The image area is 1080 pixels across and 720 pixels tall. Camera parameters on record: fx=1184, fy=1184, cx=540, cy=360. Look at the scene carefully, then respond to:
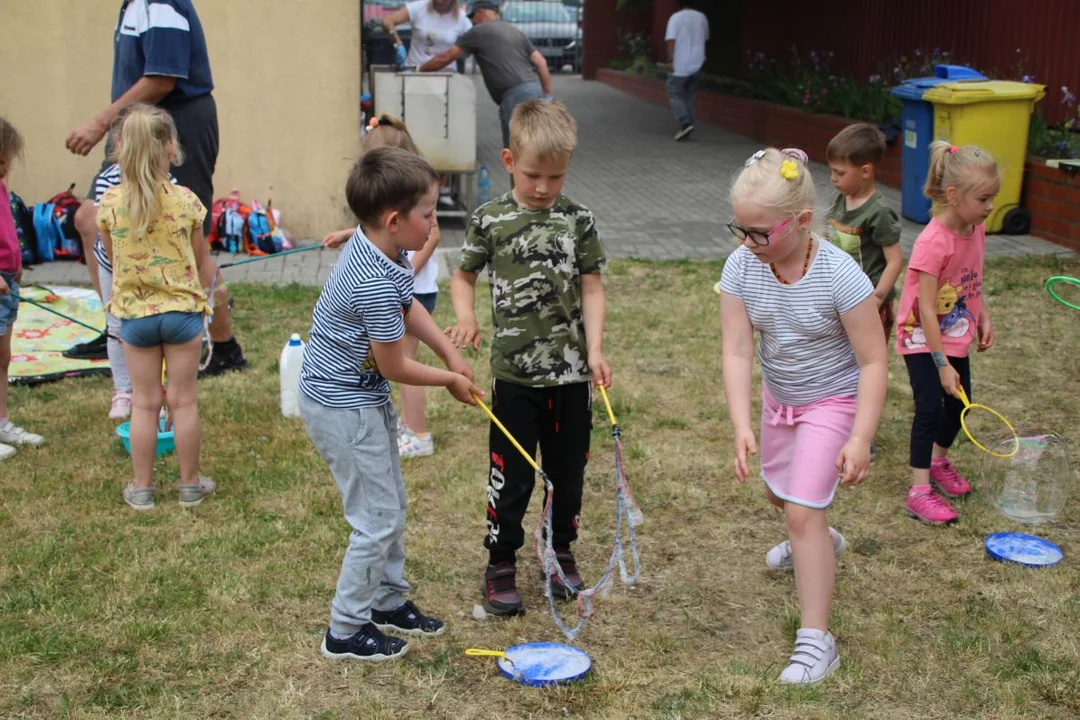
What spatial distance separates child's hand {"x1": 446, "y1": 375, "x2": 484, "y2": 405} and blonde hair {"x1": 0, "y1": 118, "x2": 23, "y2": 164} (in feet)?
8.88

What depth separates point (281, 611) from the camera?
12.8 ft

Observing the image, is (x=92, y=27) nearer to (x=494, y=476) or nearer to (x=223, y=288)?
(x=223, y=288)

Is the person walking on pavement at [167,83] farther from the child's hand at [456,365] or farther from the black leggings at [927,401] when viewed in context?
the black leggings at [927,401]

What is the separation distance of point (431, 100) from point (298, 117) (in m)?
1.09

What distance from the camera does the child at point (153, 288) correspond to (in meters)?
4.54

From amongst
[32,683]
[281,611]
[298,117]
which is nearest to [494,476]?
[281,611]

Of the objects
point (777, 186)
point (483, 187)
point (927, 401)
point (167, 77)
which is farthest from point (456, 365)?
point (483, 187)

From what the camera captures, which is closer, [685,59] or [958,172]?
[958,172]

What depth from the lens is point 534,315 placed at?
147 inches

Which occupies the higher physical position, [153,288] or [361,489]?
[153,288]

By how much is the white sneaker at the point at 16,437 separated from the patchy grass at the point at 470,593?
0.31 ft

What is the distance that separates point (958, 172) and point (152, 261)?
10.1ft

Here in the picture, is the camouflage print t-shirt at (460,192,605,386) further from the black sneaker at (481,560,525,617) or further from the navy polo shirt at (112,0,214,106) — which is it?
the navy polo shirt at (112,0,214,106)

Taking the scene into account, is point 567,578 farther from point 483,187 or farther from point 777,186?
point 483,187
